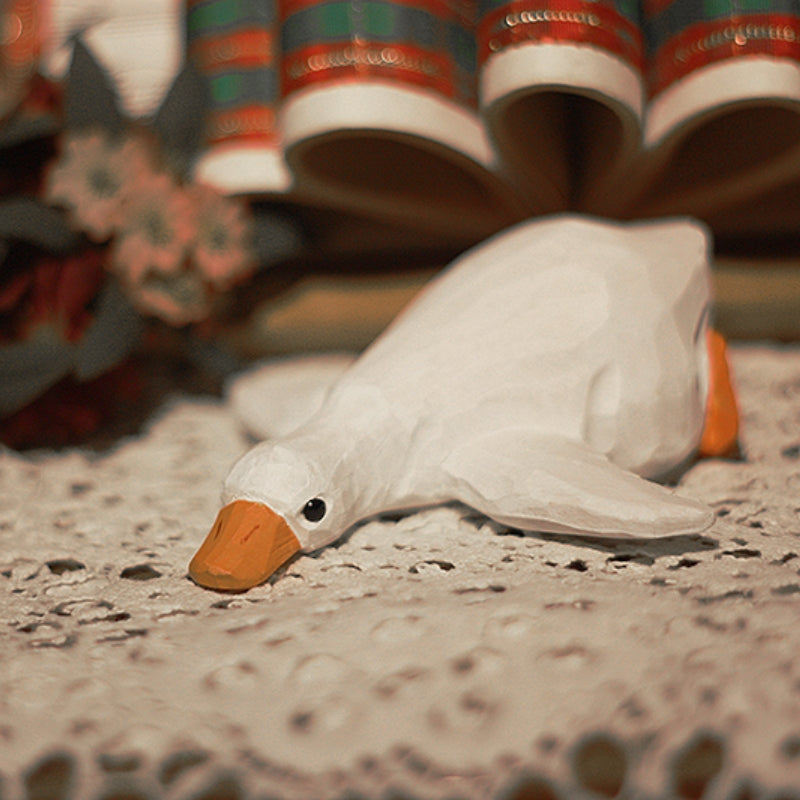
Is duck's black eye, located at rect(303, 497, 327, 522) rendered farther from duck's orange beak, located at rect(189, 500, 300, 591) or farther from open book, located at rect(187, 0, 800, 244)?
open book, located at rect(187, 0, 800, 244)

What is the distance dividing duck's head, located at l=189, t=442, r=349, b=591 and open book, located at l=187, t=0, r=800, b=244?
32 centimetres

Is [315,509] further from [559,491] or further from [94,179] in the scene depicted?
[94,179]

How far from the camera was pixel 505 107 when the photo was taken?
1.92 feet

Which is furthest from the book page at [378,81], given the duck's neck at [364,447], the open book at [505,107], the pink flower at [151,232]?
the duck's neck at [364,447]

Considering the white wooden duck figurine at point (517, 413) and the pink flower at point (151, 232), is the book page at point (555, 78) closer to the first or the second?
the white wooden duck figurine at point (517, 413)

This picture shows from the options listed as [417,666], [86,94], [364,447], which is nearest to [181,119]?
[86,94]

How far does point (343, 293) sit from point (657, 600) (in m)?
0.54

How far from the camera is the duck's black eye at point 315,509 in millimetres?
404

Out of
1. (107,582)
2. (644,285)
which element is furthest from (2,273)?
(644,285)

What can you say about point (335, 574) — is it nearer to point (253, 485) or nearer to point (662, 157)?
point (253, 485)

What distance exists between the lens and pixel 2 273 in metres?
0.60

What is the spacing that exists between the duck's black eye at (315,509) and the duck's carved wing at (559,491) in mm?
82

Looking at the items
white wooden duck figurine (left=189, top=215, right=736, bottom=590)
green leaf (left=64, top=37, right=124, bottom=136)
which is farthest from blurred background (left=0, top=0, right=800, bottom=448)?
white wooden duck figurine (left=189, top=215, right=736, bottom=590)

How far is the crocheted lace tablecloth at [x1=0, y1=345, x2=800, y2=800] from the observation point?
267mm
